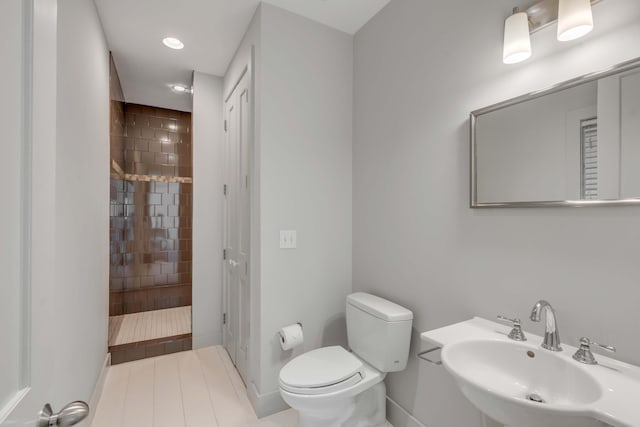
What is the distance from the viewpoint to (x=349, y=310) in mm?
1864

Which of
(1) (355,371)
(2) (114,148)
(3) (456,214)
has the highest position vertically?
(2) (114,148)

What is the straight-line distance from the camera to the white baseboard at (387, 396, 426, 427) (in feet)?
5.57

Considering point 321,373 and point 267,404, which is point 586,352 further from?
point 267,404

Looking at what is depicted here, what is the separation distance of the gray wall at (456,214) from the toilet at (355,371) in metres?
0.14

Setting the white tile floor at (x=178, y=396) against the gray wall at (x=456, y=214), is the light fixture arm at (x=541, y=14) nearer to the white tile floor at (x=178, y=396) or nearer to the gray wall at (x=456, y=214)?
the gray wall at (x=456, y=214)

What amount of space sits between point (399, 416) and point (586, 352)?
118 centimetres

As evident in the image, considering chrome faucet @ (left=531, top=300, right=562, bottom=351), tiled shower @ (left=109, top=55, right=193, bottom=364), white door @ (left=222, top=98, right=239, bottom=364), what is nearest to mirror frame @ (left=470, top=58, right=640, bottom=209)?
chrome faucet @ (left=531, top=300, right=562, bottom=351)

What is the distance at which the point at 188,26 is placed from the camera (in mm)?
2137

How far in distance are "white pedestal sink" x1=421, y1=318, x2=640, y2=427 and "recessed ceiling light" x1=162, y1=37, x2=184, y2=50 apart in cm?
264

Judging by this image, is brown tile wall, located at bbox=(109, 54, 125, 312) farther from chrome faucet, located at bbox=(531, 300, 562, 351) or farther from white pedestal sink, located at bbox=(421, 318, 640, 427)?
→ chrome faucet, located at bbox=(531, 300, 562, 351)

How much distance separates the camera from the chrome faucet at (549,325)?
3.45ft

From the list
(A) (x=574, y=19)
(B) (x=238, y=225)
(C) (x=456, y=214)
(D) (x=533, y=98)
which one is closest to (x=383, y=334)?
(C) (x=456, y=214)

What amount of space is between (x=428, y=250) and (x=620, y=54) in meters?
1.05

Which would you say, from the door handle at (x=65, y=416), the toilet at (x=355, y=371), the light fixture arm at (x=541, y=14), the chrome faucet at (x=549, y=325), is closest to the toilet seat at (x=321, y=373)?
the toilet at (x=355, y=371)
